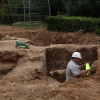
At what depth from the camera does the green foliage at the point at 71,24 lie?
673 inches

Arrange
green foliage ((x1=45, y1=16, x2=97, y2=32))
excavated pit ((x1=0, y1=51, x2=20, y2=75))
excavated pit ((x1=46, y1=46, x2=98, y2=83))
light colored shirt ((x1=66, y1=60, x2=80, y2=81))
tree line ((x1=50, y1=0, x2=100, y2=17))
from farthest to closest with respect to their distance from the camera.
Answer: tree line ((x1=50, y1=0, x2=100, y2=17)) → green foliage ((x1=45, y1=16, x2=97, y2=32)) → excavated pit ((x1=46, y1=46, x2=98, y2=83)) → excavated pit ((x1=0, y1=51, x2=20, y2=75)) → light colored shirt ((x1=66, y1=60, x2=80, y2=81))

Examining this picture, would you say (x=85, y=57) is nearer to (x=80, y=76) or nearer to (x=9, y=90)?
(x=80, y=76)

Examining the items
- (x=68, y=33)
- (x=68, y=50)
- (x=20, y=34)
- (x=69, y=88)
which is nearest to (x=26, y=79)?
(x=69, y=88)

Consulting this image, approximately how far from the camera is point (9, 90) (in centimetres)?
743

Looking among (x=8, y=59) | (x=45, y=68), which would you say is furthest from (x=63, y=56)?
(x=8, y=59)

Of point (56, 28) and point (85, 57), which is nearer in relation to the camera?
point (85, 57)

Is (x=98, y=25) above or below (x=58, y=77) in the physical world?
above

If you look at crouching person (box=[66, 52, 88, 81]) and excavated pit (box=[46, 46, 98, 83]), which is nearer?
crouching person (box=[66, 52, 88, 81])

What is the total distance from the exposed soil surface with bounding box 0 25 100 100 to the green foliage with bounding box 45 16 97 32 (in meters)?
0.50

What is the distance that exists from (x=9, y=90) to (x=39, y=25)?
1544 centimetres

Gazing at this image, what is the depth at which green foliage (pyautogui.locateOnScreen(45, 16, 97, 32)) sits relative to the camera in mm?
17091

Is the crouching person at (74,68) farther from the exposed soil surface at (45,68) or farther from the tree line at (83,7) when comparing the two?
the tree line at (83,7)

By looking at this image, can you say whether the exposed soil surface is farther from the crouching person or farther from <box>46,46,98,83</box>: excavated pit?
the crouching person

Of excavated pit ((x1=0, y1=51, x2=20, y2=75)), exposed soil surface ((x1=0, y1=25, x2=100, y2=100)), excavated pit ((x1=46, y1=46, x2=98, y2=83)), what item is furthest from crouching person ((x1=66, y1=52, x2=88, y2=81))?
excavated pit ((x1=46, y1=46, x2=98, y2=83))
